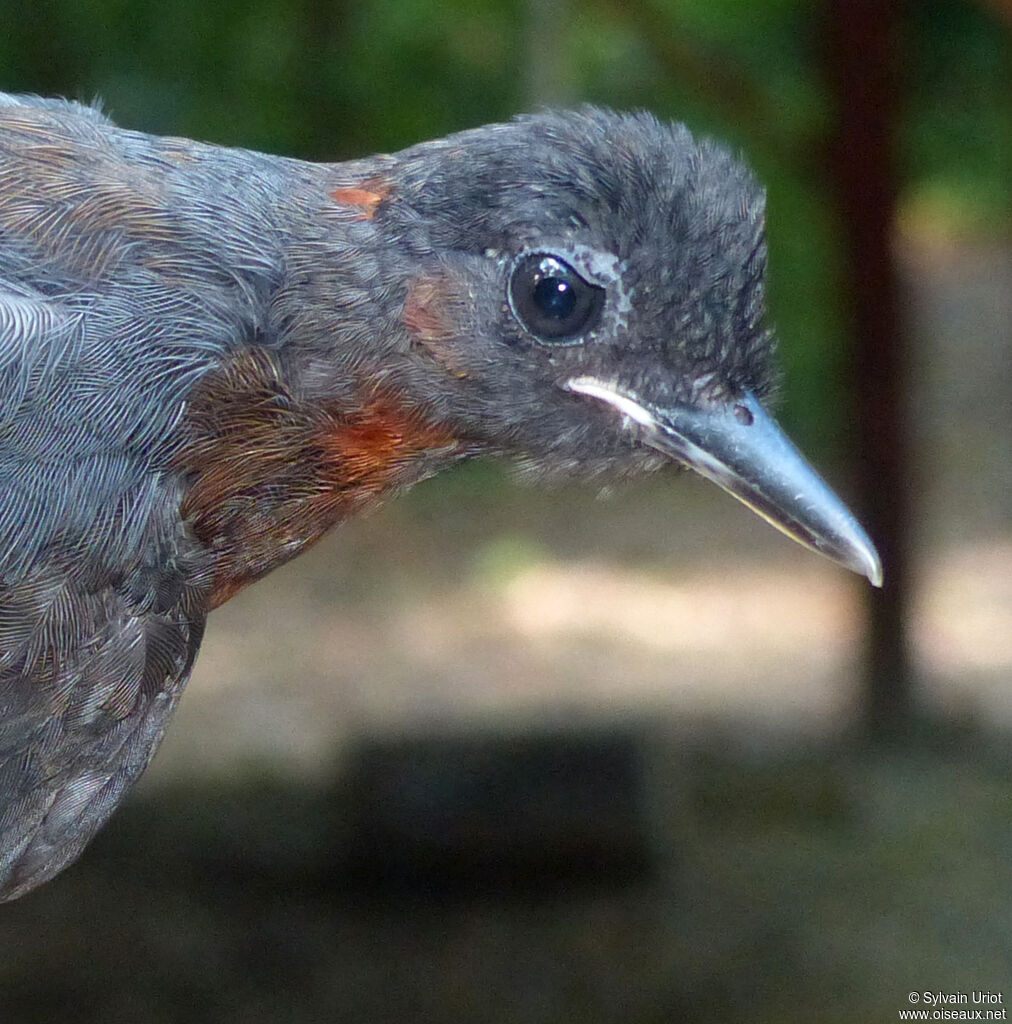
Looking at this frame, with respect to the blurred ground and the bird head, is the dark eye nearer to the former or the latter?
the bird head

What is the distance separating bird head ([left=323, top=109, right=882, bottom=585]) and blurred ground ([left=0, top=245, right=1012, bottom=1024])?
381cm

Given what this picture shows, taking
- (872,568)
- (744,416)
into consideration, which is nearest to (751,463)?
(744,416)

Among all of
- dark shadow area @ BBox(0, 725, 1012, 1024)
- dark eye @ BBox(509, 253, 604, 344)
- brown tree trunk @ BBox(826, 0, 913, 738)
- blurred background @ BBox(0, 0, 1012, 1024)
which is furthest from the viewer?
brown tree trunk @ BBox(826, 0, 913, 738)

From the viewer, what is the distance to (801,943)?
610 centimetres

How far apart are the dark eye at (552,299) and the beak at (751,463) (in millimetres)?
88

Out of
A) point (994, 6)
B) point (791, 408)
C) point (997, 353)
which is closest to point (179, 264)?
point (994, 6)

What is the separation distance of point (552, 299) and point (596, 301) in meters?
0.06

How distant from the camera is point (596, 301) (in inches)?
88.7

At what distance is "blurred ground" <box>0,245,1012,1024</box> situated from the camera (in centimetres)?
585

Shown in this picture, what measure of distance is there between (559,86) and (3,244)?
14.9ft

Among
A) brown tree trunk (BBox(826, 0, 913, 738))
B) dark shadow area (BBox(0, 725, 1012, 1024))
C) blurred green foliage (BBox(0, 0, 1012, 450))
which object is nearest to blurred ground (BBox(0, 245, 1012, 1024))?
dark shadow area (BBox(0, 725, 1012, 1024))

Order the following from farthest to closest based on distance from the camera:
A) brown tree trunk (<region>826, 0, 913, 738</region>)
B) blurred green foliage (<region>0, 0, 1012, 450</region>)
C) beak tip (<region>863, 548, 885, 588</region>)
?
blurred green foliage (<region>0, 0, 1012, 450</region>) < brown tree trunk (<region>826, 0, 913, 738</region>) < beak tip (<region>863, 548, 885, 588</region>)

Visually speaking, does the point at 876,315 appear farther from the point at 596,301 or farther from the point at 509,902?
the point at 596,301

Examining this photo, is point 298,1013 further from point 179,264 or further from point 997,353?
point 997,353
